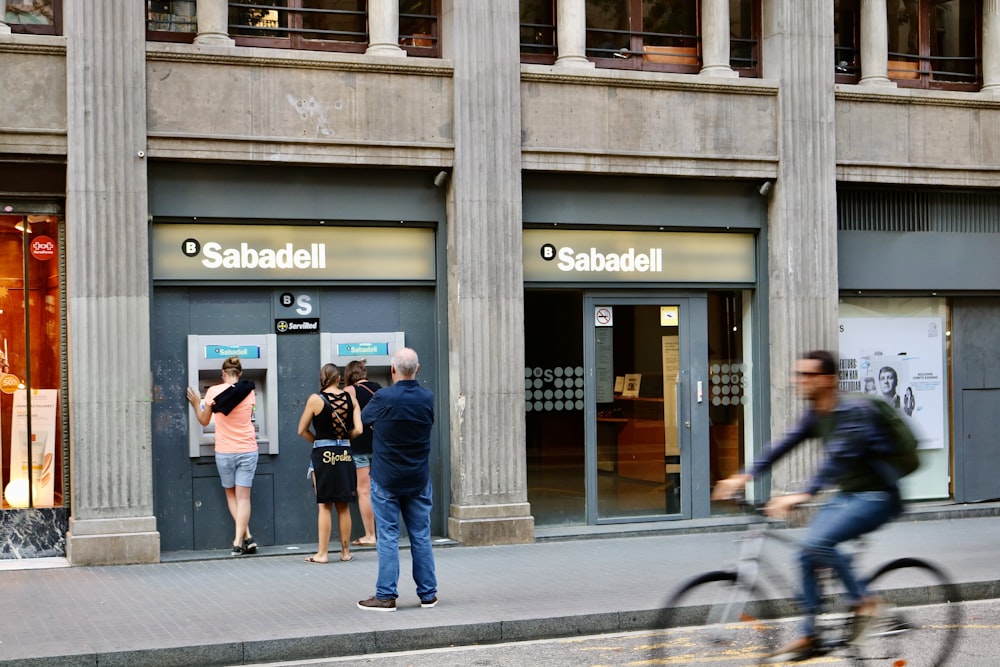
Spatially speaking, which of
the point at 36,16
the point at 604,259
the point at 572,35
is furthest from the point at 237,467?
the point at 572,35

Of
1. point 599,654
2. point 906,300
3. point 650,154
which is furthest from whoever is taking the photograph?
point 906,300

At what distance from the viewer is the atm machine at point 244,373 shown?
488 inches

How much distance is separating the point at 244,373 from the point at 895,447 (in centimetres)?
766

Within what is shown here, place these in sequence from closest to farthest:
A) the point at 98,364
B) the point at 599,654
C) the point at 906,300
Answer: the point at 599,654 < the point at 98,364 < the point at 906,300

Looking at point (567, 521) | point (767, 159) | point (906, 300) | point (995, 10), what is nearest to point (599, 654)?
point (567, 521)

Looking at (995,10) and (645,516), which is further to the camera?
(995,10)

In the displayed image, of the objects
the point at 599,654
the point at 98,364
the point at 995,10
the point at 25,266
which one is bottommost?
the point at 599,654

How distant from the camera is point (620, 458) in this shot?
1405cm

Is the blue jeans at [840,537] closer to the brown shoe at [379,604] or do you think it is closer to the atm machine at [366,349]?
the brown shoe at [379,604]

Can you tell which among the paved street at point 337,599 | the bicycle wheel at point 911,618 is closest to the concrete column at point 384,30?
the paved street at point 337,599

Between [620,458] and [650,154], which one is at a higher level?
[650,154]

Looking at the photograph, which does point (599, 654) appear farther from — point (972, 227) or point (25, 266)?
point (972, 227)

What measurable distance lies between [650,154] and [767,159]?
154 cm

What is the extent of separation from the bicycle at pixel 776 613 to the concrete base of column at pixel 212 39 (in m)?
7.88
